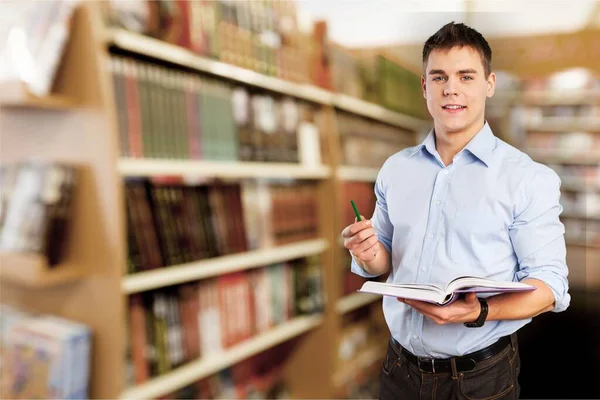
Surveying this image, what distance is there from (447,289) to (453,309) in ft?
0.16

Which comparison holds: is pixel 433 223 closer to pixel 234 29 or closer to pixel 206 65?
pixel 206 65

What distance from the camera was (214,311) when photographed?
1.86 metres

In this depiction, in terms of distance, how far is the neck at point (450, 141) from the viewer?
50cm

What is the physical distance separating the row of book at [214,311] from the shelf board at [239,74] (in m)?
0.70

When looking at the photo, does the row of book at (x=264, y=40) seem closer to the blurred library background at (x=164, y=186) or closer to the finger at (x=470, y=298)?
the blurred library background at (x=164, y=186)

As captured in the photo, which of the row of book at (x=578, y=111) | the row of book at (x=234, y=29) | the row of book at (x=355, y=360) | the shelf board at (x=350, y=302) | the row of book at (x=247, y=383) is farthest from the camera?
the row of book at (x=578, y=111)

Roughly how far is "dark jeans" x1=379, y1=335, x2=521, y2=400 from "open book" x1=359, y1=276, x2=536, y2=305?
13cm

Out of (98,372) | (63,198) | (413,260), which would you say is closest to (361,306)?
(98,372)

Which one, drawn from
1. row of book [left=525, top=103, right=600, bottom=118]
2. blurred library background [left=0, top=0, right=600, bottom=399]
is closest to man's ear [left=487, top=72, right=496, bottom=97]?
blurred library background [left=0, top=0, right=600, bottom=399]

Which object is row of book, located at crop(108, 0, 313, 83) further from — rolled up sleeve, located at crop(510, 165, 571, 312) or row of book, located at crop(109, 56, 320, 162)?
rolled up sleeve, located at crop(510, 165, 571, 312)

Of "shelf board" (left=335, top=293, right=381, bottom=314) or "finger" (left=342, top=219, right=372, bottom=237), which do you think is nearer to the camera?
"finger" (left=342, top=219, right=372, bottom=237)

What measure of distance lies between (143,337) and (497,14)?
55.0 inches

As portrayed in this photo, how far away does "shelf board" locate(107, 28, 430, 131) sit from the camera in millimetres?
1479

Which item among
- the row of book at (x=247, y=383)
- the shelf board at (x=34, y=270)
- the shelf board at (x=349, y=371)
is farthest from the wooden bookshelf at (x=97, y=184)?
the shelf board at (x=349, y=371)
